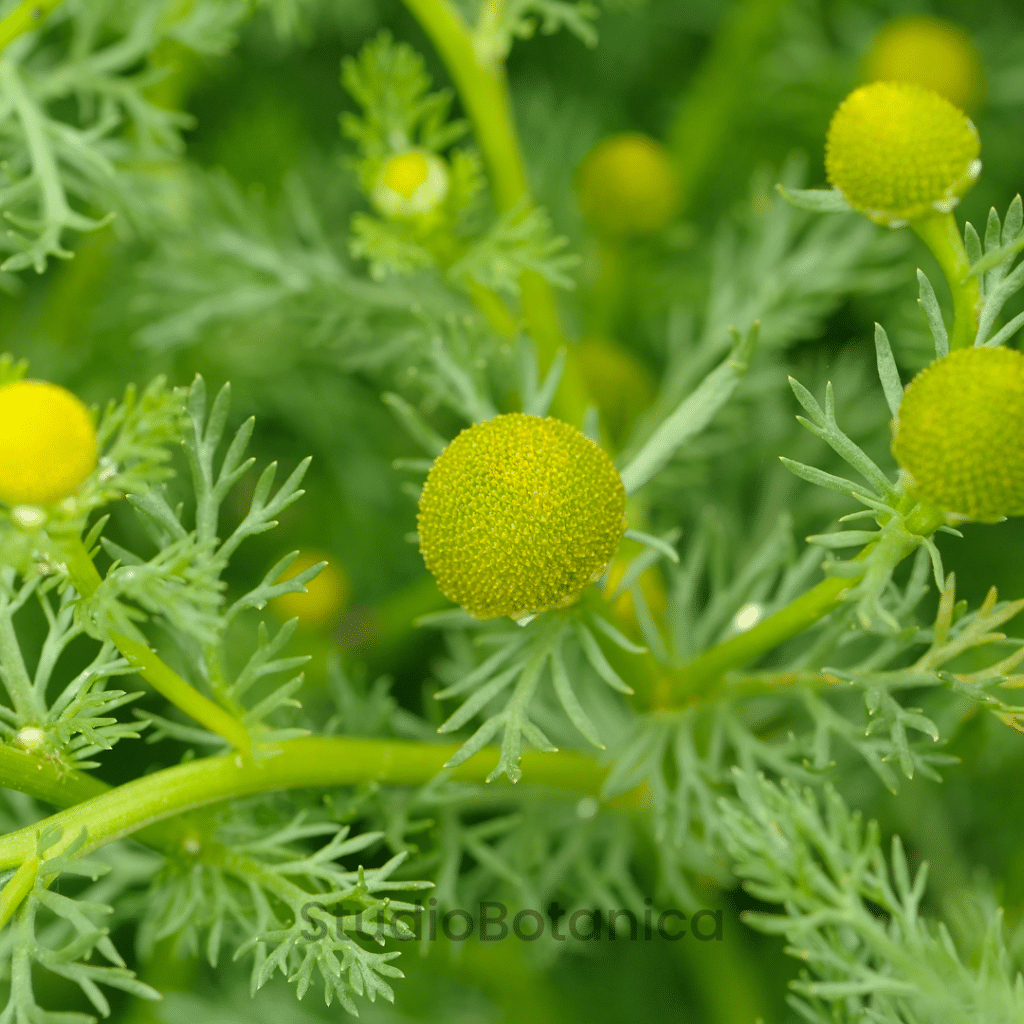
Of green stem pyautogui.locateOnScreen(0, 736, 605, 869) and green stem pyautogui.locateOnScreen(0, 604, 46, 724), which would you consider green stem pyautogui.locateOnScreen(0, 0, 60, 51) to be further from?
green stem pyautogui.locateOnScreen(0, 736, 605, 869)

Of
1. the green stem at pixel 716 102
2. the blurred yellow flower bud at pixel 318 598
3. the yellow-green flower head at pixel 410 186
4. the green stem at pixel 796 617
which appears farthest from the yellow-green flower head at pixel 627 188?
the green stem at pixel 796 617

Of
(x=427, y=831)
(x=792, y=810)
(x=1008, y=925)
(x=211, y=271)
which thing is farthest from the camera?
(x=211, y=271)

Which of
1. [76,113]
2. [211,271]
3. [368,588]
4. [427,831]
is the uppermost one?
[76,113]

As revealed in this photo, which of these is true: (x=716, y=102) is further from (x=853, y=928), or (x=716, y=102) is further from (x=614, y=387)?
(x=853, y=928)

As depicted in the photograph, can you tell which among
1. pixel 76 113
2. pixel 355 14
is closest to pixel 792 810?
pixel 355 14

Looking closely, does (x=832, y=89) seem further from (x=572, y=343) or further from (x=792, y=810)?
(x=792, y=810)

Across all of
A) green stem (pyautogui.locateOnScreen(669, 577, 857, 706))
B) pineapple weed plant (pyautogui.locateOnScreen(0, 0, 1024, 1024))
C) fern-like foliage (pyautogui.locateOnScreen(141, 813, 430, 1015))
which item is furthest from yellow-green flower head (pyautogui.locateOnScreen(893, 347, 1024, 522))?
fern-like foliage (pyautogui.locateOnScreen(141, 813, 430, 1015))

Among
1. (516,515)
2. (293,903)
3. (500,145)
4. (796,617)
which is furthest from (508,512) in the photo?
(500,145)
